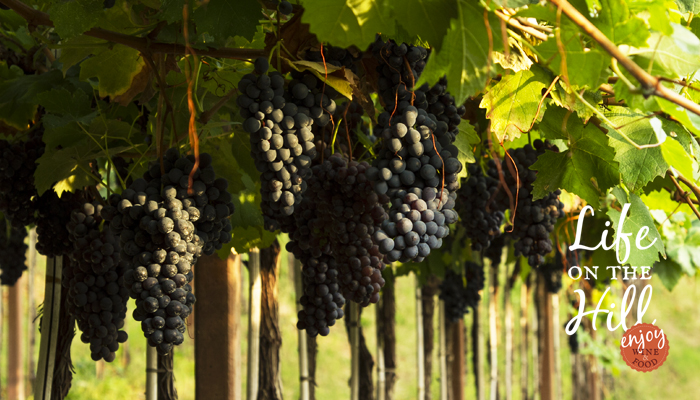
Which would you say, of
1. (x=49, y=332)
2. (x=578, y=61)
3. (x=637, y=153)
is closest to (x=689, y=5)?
(x=637, y=153)

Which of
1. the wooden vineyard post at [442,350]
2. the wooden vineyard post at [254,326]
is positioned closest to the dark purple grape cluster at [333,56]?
the wooden vineyard post at [254,326]

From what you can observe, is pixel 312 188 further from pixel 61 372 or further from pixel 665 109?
pixel 61 372

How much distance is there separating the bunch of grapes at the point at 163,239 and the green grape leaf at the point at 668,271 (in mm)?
2242

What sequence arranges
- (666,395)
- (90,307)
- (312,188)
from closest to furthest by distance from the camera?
(312,188)
(90,307)
(666,395)

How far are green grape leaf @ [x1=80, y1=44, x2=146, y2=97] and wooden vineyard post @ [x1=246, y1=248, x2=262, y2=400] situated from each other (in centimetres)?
68

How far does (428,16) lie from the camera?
0.77 meters

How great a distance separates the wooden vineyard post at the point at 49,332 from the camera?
56.2 inches

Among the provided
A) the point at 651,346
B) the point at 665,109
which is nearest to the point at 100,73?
the point at 665,109

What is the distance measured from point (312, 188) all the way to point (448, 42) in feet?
1.44

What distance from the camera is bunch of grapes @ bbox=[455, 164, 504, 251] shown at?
1.46 m

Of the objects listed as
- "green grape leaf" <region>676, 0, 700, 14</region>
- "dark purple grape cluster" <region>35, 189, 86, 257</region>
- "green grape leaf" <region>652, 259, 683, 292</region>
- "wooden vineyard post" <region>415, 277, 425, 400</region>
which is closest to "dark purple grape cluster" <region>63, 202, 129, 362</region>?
"dark purple grape cluster" <region>35, 189, 86, 257</region>

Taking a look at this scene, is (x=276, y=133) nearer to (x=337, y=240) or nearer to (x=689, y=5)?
(x=337, y=240)

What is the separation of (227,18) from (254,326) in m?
1.13

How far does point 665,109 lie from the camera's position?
737 millimetres
